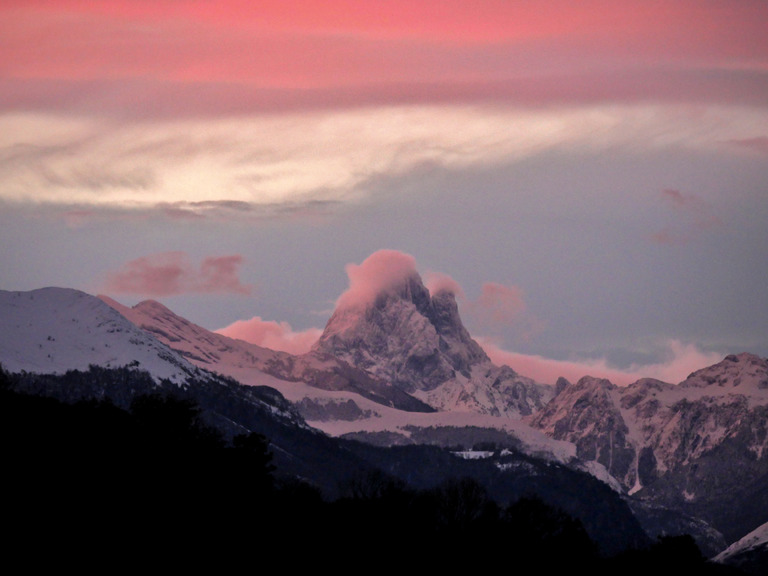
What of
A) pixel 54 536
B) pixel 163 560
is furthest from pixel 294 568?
pixel 54 536

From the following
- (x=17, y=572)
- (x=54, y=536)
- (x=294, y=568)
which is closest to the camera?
(x=17, y=572)

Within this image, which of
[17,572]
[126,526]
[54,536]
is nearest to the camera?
[17,572]

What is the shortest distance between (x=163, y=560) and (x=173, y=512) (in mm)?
17288

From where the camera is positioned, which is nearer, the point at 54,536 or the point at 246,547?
the point at 54,536

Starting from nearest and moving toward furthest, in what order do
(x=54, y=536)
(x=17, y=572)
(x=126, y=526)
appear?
(x=17, y=572), (x=54, y=536), (x=126, y=526)

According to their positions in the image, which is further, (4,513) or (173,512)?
(173,512)

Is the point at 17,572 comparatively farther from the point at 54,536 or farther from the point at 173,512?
the point at 173,512

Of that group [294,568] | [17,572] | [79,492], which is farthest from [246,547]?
[17,572]

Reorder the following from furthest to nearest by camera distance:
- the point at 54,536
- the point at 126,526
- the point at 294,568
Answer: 1. the point at 294,568
2. the point at 126,526
3. the point at 54,536

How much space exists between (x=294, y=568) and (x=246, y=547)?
6.75 meters

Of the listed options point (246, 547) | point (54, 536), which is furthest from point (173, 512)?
point (54, 536)

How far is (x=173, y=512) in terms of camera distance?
195 metres

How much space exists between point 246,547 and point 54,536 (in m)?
28.5

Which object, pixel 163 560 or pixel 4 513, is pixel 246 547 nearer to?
pixel 163 560
